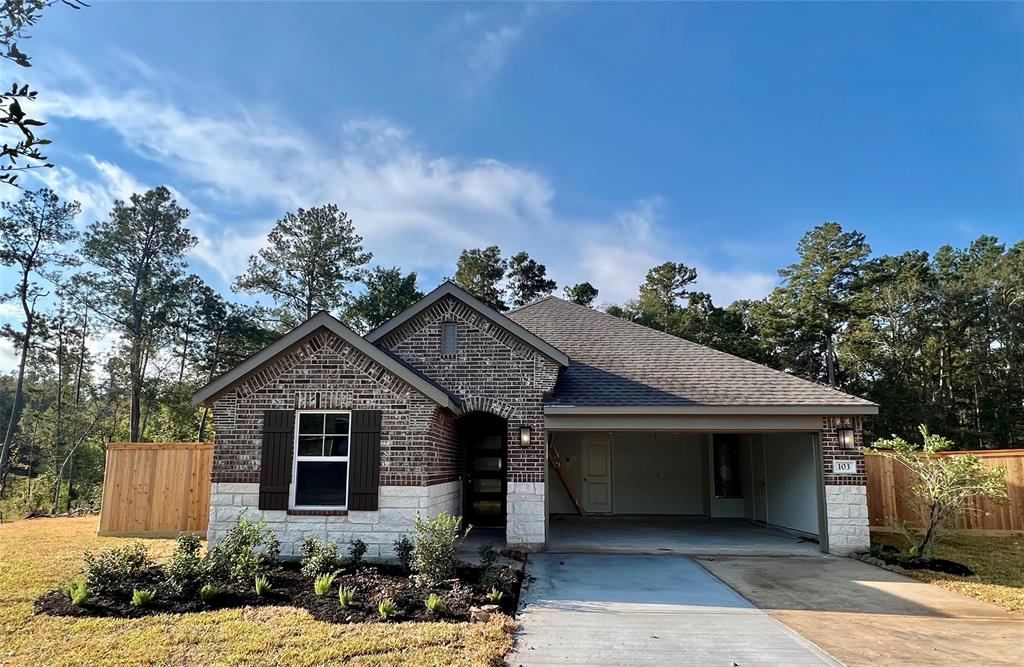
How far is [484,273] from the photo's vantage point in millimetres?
38469

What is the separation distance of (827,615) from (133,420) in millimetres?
27327

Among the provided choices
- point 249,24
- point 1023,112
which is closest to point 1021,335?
point 1023,112

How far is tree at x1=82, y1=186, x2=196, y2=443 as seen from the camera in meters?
25.5

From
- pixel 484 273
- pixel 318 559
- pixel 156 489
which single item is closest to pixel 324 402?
pixel 318 559

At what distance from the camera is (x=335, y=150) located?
40.4 ft

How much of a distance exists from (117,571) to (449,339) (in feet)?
19.9

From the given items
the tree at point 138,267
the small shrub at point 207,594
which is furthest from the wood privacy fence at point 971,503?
the tree at point 138,267

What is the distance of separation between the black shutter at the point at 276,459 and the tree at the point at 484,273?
2856cm

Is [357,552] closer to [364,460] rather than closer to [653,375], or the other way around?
[364,460]

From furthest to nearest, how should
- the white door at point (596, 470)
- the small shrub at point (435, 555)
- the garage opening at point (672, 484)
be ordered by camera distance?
the white door at point (596, 470)
the garage opening at point (672, 484)
the small shrub at point (435, 555)

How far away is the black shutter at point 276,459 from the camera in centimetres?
915

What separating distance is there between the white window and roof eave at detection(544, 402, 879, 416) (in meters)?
3.65

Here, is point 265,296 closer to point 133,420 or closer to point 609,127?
point 133,420

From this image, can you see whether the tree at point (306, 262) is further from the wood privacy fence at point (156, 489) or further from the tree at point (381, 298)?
the wood privacy fence at point (156, 489)
